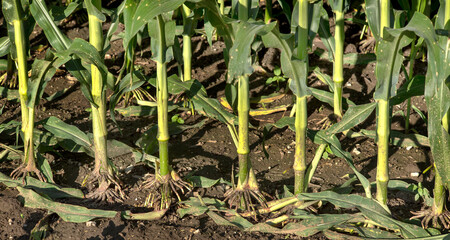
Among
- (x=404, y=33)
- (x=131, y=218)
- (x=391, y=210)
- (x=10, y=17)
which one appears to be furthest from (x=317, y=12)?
(x=10, y=17)

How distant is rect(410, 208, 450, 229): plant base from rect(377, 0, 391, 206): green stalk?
23 centimetres

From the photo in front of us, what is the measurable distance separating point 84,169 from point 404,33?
192cm

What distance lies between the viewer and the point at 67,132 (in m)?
3.36

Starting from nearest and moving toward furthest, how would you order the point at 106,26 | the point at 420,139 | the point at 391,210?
the point at 391,210
the point at 420,139
the point at 106,26

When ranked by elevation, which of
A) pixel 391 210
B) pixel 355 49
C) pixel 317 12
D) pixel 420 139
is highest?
pixel 317 12

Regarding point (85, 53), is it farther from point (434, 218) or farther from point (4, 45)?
point (434, 218)

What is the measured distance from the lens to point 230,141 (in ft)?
12.3

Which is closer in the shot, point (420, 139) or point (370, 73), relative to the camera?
point (420, 139)

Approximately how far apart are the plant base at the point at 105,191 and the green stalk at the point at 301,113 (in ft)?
3.05

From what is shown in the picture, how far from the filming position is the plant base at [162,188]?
3.10 meters

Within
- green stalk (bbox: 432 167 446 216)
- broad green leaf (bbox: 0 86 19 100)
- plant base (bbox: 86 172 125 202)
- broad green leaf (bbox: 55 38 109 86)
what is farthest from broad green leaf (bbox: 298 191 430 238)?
broad green leaf (bbox: 0 86 19 100)

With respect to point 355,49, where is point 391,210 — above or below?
below

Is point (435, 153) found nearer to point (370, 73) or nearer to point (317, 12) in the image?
point (317, 12)

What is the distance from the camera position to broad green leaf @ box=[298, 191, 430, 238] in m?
2.72
